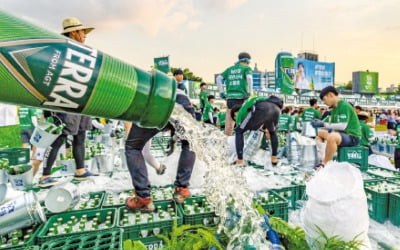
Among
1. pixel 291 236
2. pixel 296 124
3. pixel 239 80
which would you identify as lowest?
pixel 291 236

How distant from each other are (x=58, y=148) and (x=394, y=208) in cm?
320

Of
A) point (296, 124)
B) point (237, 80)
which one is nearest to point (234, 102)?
point (237, 80)

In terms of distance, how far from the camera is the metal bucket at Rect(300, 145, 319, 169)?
12.9 ft

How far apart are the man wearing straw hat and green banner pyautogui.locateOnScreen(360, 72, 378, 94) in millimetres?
38759

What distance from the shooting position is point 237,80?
5.02 meters

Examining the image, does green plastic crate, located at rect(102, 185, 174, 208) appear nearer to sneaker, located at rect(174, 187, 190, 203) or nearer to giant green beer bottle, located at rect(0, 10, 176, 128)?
sneaker, located at rect(174, 187, 190, 203)

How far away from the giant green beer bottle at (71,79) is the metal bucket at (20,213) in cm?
131

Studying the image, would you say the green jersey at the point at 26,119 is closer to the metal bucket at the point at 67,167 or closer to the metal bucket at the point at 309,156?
the metal bucket at the point at 67,167

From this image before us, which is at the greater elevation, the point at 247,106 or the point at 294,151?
the point at 247,106

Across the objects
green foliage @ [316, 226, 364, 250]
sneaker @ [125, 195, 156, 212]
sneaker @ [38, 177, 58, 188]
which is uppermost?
green foliage @ [316, 226, 364, 250]

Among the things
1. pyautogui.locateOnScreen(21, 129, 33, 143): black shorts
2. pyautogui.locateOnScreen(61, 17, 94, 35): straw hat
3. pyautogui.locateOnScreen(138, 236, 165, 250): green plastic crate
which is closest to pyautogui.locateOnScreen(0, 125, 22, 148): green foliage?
pyautogui.locateOnScreen(21, 129, 33, 143): black shorts

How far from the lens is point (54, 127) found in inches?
109

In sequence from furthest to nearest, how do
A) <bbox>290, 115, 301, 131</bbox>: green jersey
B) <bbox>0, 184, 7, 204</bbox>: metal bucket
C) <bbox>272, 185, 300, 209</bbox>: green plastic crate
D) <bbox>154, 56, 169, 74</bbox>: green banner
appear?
<bbox>154, 56, 169, 74</bbox>: green banner
<bbox>290, 115, 301, 131</bbox>: green jersey
<bbox>272, 185, 300, 209</bbox>: green plastic crate
<bbox>0, 184, 7, 204</bbox>: metal bucket

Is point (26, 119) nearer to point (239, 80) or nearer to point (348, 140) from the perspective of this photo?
point (239, 80)
